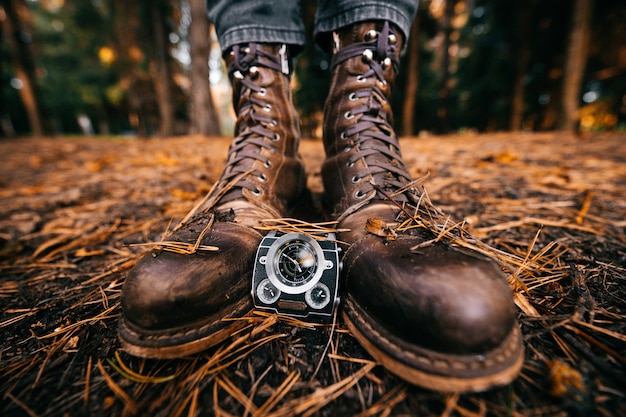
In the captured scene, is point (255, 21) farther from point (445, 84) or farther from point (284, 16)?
point (445, 84)

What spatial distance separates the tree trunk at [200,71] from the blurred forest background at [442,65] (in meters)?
0.02

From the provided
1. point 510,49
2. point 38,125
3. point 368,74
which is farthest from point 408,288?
point 510,49

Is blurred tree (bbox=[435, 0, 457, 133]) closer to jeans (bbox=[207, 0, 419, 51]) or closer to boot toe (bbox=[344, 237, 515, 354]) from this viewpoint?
jeans (bbox=[207, 0, 419, 51])

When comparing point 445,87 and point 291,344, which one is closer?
point 291,344

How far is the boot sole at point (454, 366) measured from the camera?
1.72ft

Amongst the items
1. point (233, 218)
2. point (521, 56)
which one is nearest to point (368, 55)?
point (233, 218)

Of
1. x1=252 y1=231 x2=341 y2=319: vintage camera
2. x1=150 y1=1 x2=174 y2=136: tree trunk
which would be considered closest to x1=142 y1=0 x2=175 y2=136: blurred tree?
x1=150 y1=1 x2=174 y2=136: tree trunk

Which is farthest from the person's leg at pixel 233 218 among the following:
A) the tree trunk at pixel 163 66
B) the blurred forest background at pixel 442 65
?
the tree trunk at pixel 163 66

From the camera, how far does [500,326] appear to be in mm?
545

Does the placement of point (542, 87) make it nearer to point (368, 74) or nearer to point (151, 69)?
point (368, 74)

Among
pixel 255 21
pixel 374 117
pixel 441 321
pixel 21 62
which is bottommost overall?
pixel 441 321

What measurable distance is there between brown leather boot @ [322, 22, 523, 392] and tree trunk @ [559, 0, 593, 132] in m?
6.03

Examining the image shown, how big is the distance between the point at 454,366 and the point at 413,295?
15 centimetres

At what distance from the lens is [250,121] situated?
1260mm
